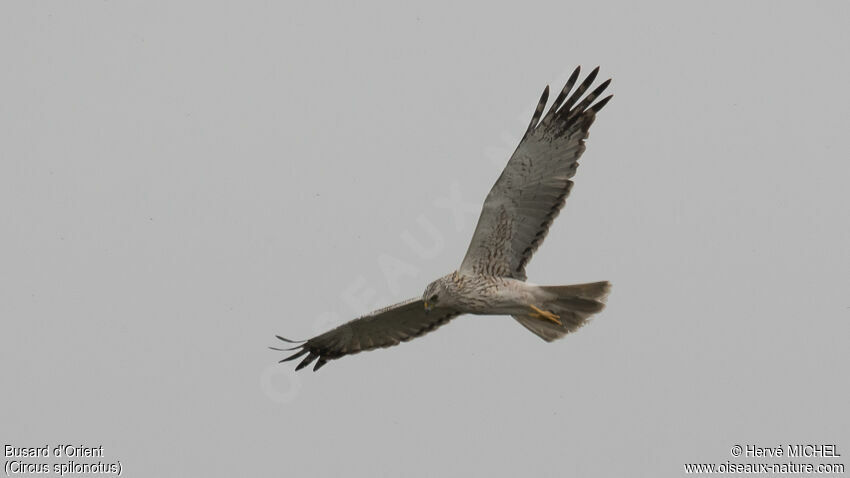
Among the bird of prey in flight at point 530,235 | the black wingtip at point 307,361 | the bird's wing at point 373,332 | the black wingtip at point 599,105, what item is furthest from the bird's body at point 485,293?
the black wingtip at point 307,361

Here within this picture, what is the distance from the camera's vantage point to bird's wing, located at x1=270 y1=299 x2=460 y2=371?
38.3ft

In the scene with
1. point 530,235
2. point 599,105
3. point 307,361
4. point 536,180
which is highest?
point 599,105

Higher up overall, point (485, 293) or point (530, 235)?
point (530, 235)

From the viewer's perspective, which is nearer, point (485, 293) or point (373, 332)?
point (485, 293)

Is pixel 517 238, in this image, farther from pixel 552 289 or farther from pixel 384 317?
pixel 384 317

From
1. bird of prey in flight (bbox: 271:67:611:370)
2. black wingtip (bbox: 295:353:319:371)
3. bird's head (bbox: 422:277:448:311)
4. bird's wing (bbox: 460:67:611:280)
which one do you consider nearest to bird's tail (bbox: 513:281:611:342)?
bird of prey in flight (bbox: 271:67:611:370)

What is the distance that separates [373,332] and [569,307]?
235cm

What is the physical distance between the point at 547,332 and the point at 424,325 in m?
1.58

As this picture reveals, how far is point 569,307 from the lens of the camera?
1087 cm

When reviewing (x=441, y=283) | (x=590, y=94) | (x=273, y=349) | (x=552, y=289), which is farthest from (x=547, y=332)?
(x=273, y=349)

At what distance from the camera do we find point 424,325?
12.0 m

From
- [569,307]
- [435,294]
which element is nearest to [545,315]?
[569,307]

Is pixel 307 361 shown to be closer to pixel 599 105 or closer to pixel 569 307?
pixel 569 307

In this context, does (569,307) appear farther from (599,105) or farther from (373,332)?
(373,332)
